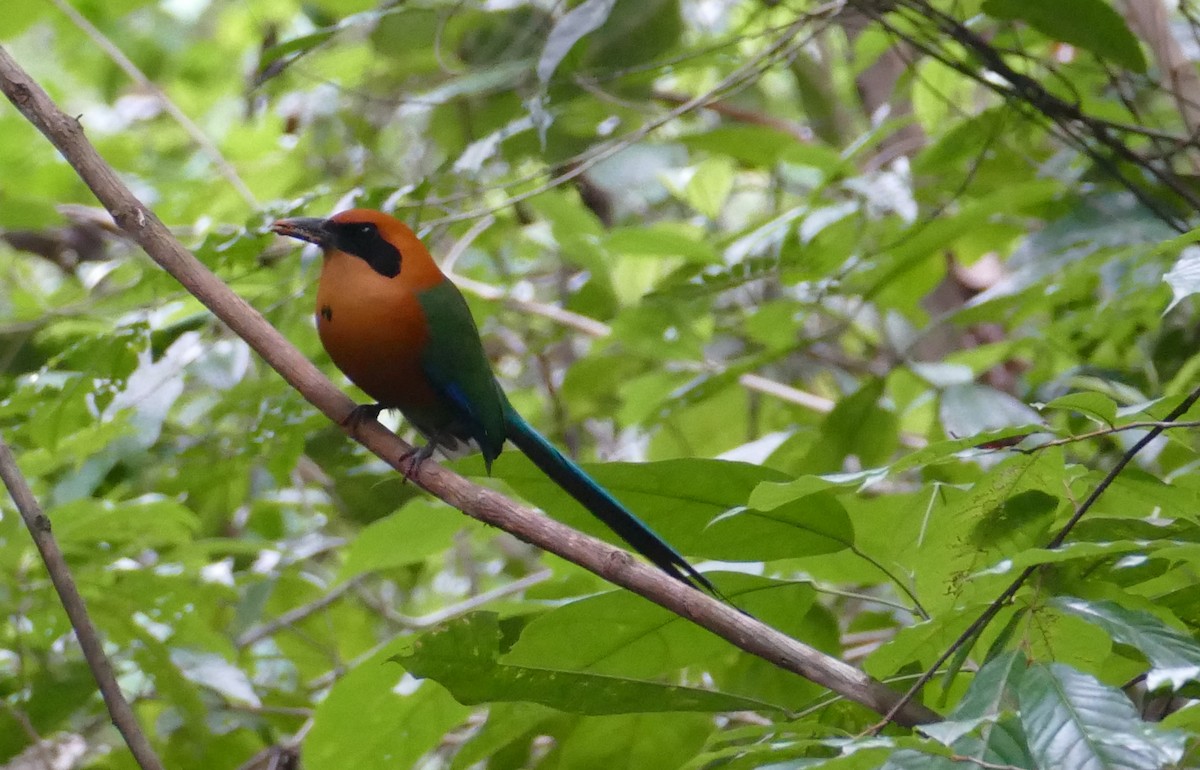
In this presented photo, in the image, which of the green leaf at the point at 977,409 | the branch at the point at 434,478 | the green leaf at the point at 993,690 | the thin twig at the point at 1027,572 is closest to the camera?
the green leaf at the point at 993,690

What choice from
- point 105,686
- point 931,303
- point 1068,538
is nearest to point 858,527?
point 1068,538

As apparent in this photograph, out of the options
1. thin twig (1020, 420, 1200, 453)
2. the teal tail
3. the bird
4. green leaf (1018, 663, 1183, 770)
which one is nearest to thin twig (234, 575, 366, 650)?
the bird

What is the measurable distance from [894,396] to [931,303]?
71 cm

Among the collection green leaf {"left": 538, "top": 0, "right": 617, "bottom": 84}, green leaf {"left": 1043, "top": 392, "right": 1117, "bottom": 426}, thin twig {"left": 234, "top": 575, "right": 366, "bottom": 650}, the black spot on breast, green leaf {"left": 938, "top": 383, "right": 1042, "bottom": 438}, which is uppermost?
green leaf {"left": 538, "top": 0, "right": 617, "bottom": 84}

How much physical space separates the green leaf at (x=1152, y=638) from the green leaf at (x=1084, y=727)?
0.04 m

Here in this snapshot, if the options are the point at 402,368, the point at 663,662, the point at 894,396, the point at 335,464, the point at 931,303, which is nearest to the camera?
the point at 663,662

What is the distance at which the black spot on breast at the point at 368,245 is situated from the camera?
216 cm

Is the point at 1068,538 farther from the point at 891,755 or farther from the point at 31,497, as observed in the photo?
the point at 31,497

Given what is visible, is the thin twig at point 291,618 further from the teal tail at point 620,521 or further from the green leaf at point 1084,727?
the green leaf at point 1084,727

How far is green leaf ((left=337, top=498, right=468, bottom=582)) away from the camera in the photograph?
1902 mm

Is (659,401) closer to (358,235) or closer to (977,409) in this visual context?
(977,409)

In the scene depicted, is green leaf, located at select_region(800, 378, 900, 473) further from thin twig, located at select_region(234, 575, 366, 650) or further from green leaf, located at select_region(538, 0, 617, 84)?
thin twig, located at select_region(234, 575, 366, 650)

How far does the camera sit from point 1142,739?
0.96m

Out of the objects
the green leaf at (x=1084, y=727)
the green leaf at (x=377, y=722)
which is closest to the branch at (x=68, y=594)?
the green leaf at (x=377, y=722)
